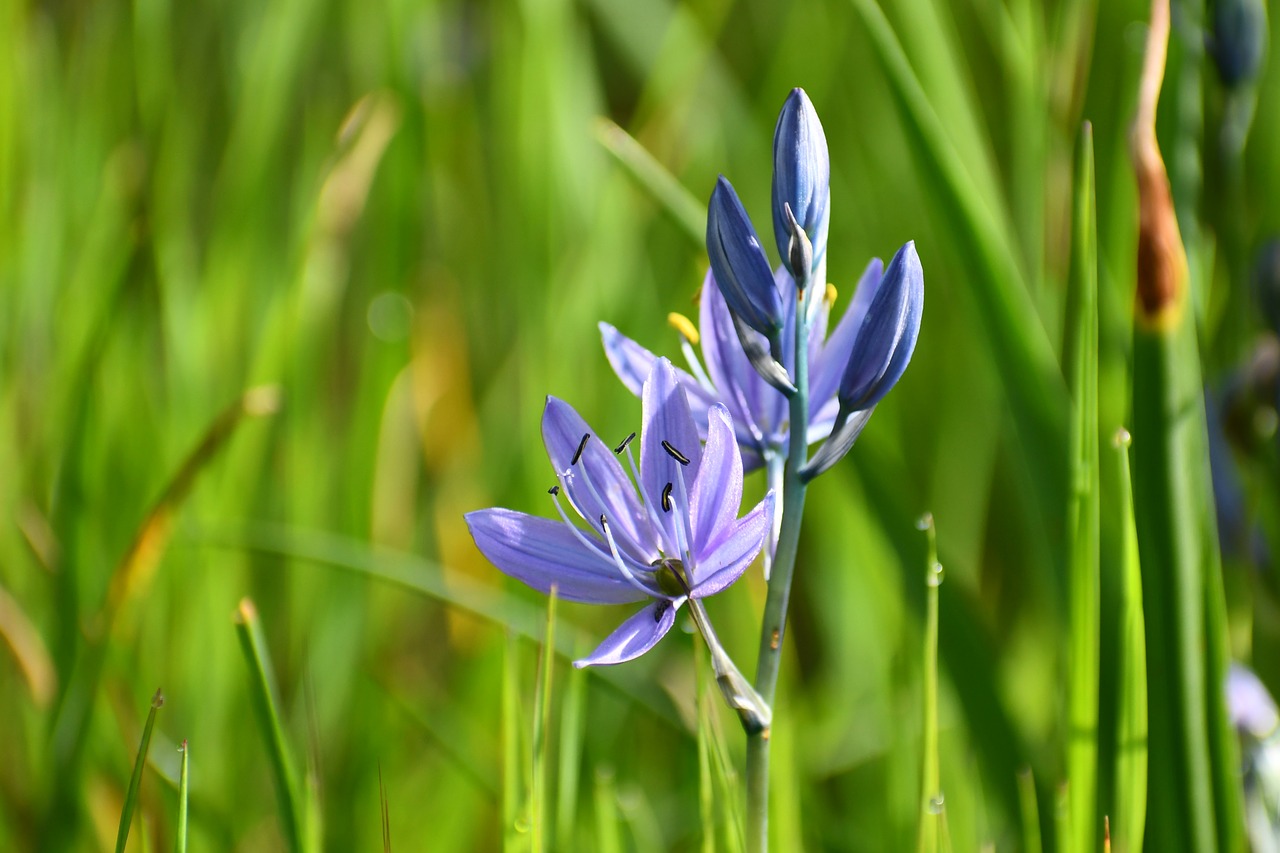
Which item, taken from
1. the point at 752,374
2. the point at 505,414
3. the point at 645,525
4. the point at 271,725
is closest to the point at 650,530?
the point at 645,525

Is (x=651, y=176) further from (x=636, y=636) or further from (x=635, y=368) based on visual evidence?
(x=636, y=636)

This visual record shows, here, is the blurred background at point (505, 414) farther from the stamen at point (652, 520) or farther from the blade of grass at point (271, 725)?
the stamen at point (652, 520)

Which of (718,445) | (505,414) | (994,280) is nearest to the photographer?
(718,445)

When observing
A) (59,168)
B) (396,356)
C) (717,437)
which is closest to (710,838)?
(717,437)

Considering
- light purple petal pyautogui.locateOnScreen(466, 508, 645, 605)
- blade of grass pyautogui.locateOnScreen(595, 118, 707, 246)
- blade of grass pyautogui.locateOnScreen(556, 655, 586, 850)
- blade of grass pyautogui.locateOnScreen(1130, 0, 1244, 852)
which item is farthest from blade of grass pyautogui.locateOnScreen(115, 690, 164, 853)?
blade of grass pyautogui.locateOnScreen(1130, 0, 1244, 852)

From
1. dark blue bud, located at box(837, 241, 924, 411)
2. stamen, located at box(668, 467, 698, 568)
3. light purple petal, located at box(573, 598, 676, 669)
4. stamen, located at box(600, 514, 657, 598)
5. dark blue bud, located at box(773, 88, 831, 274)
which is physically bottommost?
light purple petal, located at box(573, 598, 676, 669)

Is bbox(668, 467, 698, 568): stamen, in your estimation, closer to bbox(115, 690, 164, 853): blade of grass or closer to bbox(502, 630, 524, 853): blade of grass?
bbox(502, 630, 524, 853): blade of grass

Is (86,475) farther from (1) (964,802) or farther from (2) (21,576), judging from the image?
(1) (964,802)
